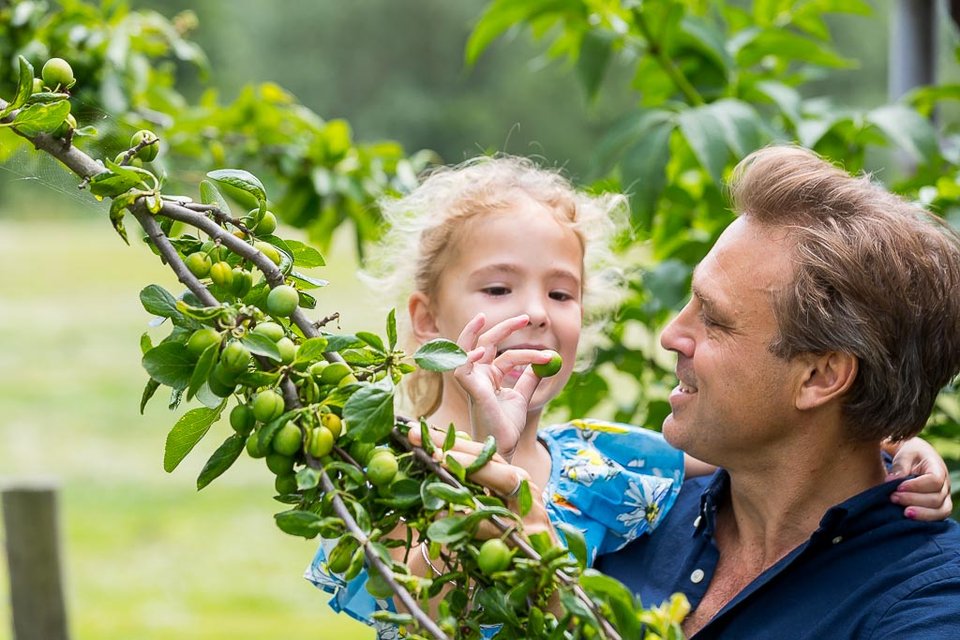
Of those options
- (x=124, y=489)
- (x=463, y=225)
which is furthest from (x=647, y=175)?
(x=124, y=489)

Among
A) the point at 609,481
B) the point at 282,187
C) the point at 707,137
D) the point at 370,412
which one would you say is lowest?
the point at 282,187

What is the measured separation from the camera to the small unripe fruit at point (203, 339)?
967 mm

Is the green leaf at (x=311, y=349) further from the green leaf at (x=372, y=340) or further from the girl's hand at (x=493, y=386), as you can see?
the girl's hand at (x=493, y=386)

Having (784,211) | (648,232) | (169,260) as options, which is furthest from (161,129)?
(169,260)

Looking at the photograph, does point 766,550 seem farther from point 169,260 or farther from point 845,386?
point 169,260

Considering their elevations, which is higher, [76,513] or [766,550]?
[766,550]

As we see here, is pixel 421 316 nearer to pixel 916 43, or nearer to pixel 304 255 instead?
pixel 304 255

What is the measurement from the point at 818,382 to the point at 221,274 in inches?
32.8

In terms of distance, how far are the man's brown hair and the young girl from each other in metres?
0.35

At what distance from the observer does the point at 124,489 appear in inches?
296

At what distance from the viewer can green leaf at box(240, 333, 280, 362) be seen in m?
0.96

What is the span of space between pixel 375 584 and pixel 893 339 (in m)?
0.82

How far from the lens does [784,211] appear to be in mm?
1552

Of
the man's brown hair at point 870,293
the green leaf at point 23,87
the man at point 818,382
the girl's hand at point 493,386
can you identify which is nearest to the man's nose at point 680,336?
the man at point 818,382
